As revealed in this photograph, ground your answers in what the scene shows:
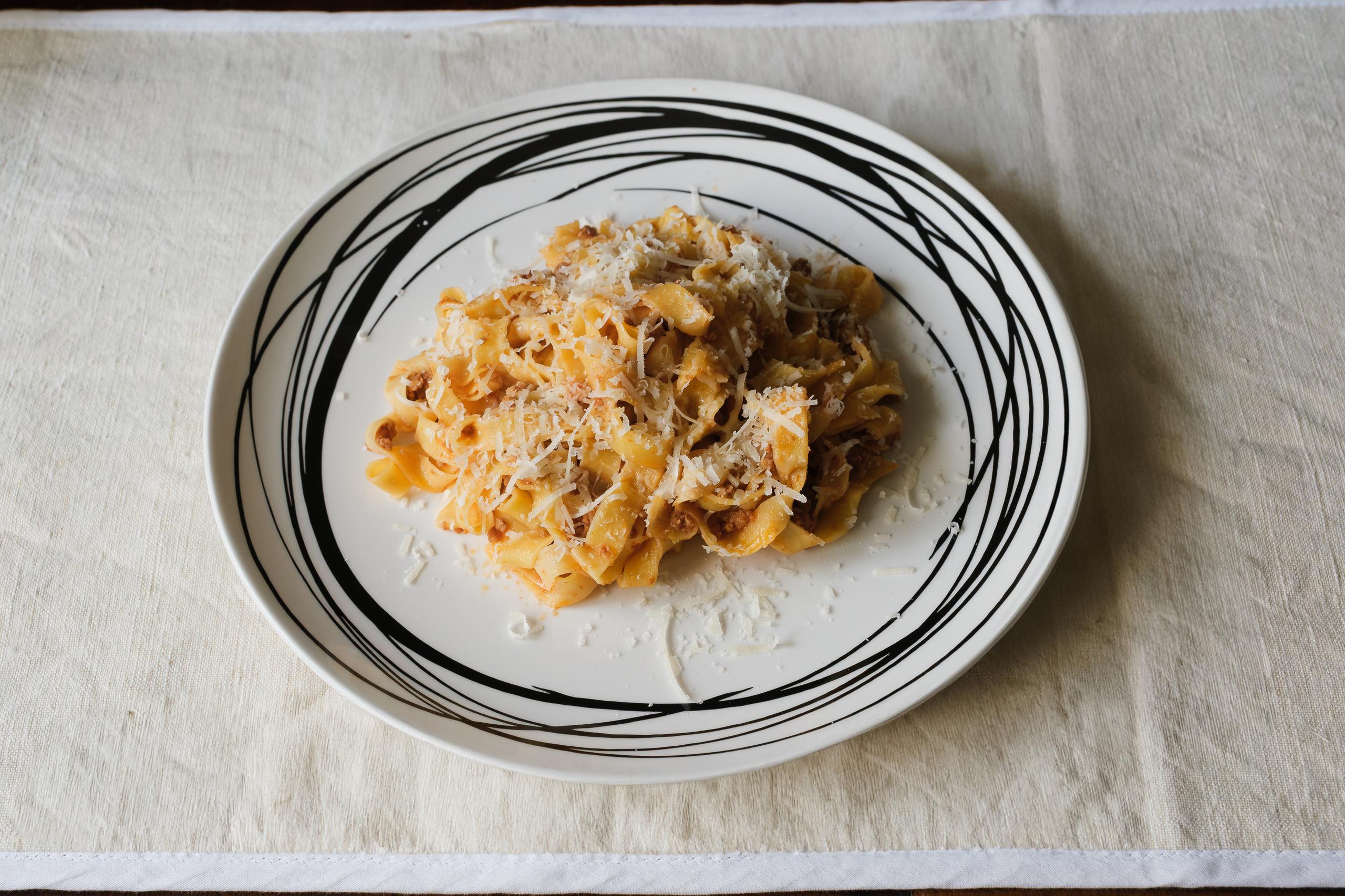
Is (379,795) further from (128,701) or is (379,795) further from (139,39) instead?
(139,39)

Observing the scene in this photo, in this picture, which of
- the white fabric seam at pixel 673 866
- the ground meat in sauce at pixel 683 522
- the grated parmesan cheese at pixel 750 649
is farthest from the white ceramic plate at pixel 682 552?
the white fabric seam at pixel 673 866

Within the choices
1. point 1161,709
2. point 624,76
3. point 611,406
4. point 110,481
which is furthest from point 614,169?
point 1161,709

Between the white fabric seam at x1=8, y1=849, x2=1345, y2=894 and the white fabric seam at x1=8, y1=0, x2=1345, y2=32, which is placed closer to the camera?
the white fabric seam at x1=8, y1=849, x2=1345, y2=894

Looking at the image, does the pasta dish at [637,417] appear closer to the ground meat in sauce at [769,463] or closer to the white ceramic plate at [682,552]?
the ground meat in sauce at [769,463]

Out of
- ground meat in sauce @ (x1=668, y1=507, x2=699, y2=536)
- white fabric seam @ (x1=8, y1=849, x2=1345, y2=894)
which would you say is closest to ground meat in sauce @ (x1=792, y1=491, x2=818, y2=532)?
ground meat in sauce @ (x1=668, y1=507, x2=699, y2=536)

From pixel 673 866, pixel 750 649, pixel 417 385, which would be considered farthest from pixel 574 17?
pixel 673 866

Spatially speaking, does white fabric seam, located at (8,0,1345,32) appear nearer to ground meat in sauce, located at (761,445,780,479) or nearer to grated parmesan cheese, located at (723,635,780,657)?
ground meat in sauce, located at (761,445,780,479)
